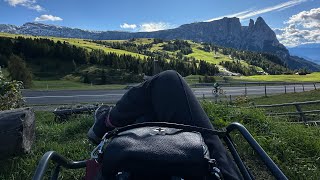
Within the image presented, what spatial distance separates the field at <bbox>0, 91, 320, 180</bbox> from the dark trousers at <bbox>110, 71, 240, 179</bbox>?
1230 mm

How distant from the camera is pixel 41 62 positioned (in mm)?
69812

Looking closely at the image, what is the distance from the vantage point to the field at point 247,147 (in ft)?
12.9

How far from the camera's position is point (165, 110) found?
8.21 ft

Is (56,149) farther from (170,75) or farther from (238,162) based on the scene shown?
(238,162)

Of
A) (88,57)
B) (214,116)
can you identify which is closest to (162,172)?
(214,116)

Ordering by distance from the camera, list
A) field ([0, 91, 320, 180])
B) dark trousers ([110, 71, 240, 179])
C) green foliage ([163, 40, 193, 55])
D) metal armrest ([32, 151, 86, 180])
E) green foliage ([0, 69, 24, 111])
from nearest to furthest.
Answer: metal armrest ([32, 151, 86, 180])
dark trousers ([110, 71, 240, 179])
field ([0, 91, 320, 180])
green foliage ([0, 69, 24, 111])
green foliage ([163, 40, 193, 55])

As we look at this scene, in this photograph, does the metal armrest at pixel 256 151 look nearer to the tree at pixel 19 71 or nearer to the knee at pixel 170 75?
the knee at pixel 170 75

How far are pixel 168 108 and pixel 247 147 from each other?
214cm

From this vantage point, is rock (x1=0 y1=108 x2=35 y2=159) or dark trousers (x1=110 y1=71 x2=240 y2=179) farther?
rock (x1=0 y1=108 x2=35 y2=159)

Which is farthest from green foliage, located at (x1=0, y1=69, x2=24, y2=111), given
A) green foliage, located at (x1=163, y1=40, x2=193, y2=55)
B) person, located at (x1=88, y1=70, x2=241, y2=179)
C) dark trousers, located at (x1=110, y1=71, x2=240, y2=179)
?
green foliage, located at (x1=163, y1=40, x2=193, y2=55)

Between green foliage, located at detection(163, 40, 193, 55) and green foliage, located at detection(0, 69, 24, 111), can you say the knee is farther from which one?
green foliage, located at detection(163, 40, 193, 55)

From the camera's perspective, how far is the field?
12.9ft


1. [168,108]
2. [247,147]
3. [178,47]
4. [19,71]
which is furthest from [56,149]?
[178,47]

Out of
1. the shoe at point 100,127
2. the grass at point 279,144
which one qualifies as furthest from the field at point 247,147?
the shoe at point 100,127
